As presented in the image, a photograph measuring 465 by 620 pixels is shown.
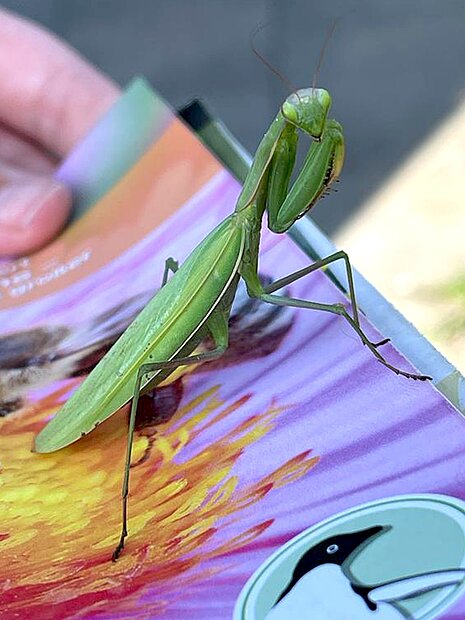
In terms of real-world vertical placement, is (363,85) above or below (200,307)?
above

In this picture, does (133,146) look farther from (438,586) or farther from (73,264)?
(438,586)

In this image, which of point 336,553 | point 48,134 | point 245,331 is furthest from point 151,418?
point 48,134

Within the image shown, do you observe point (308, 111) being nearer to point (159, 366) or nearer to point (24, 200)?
point (159, 366)

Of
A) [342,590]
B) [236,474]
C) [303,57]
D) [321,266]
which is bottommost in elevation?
[342,590]

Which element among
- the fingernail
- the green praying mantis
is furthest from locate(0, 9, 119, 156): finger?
the green praying mantis

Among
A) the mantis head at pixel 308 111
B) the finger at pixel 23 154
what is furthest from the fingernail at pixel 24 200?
the mantis head at pixel 308 111

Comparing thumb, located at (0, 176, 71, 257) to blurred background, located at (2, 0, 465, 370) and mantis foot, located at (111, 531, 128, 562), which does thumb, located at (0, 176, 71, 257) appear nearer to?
mantis foot, located at (111, 531, 128, 562)

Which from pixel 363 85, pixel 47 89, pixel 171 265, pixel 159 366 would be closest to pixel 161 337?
pixel 159 366

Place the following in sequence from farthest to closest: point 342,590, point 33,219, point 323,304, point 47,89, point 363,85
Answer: point 363,85 → point 47,89 → point 33,219 → point 323,304 → point 342,590
